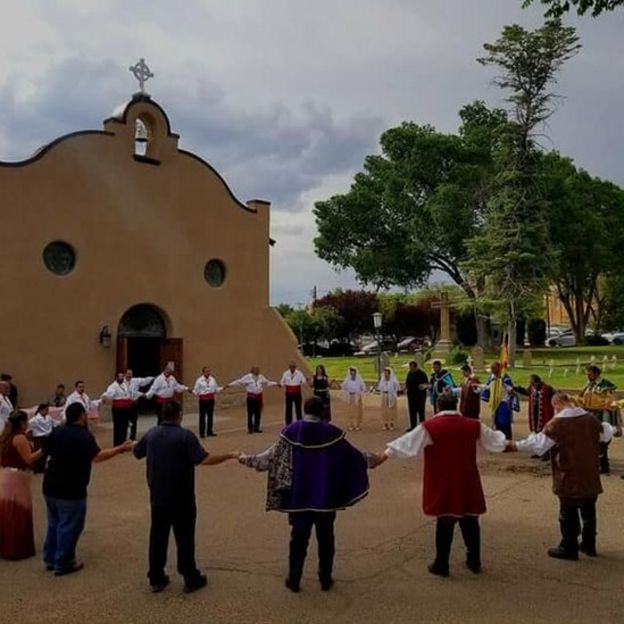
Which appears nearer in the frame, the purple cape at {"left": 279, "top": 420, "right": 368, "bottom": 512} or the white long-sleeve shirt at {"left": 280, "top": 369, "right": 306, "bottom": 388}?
the purple cape at {"left": 279, "top": 420, "right": 368, "bottom": 512}

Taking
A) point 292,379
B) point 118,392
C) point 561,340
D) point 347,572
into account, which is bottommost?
point 347,572

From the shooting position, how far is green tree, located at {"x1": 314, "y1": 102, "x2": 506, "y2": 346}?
42.3 meters

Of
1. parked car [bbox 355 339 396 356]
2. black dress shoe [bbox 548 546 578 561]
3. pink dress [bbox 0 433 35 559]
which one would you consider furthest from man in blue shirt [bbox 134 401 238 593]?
parked car [bbox 355 339 396 356]

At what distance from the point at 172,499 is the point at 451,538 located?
2481 mm

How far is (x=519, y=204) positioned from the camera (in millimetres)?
37000

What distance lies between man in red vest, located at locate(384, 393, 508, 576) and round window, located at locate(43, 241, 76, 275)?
1304 cm

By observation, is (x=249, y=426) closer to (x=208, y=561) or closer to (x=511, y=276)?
(x=208, y=561)

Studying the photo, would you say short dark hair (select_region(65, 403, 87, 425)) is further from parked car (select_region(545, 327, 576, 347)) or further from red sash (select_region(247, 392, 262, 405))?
parked car (select_region(545, 327, 576, 347))

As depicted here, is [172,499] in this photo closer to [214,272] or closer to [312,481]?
[312,481]

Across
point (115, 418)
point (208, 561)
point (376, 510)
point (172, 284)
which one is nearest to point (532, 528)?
point (376, 510)

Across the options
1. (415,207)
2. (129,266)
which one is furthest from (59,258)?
(415,207)

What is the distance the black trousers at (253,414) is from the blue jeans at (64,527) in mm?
10130

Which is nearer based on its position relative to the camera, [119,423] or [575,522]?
[575,522]

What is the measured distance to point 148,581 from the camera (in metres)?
6.30
